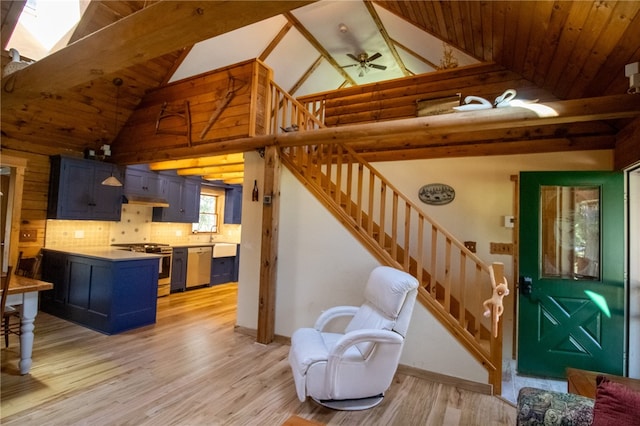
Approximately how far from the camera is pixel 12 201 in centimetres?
448

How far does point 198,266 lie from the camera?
21.5 feet

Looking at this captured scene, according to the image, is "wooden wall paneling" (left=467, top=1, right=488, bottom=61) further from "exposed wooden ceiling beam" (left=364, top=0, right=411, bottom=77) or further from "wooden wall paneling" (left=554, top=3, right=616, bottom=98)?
"exposed wooden ceiling beam" (left=364, top=0, right=411, bottom=77)

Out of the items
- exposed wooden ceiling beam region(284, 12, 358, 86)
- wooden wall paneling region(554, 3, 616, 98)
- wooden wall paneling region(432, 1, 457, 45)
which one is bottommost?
wooden wall paneling region(554, 3, 616, 98)

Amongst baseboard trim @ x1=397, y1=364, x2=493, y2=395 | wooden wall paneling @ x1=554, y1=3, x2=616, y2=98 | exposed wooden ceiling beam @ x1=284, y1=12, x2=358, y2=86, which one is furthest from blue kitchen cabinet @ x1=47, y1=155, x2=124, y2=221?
Answer: wooden wall paneling @ x1=554, y1=3, x2=616, y2=98

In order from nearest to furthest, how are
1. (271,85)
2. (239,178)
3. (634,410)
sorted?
(634,410), (271,85), (239,178)

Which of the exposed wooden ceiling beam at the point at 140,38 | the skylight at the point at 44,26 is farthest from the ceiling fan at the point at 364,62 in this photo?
the skylight at the point at 44,26

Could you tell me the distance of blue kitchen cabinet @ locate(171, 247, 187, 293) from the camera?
6094 millimetres

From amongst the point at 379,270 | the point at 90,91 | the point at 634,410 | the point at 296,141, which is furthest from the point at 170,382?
the point at 90,91

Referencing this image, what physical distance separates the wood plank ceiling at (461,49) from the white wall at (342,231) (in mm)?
1041

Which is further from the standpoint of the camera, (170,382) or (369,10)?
(369,10)

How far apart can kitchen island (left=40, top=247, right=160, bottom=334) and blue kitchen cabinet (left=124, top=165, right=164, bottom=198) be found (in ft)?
4.99

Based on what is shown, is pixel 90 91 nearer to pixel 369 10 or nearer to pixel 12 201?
pixel 12 201

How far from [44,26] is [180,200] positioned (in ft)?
10.9

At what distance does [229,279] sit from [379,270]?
523 centimetres
